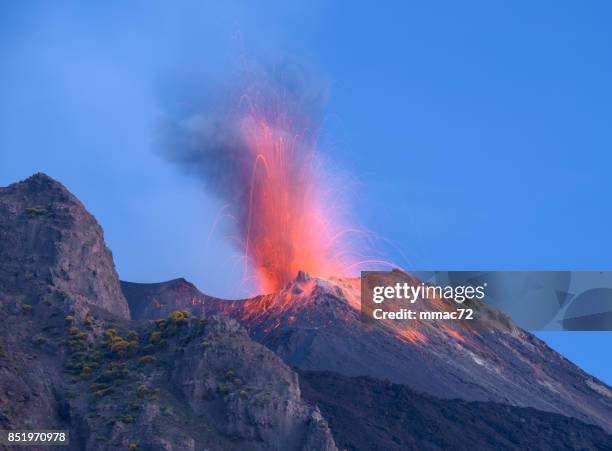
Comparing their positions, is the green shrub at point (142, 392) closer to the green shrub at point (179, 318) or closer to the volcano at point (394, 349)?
the green shrub at point (179, 318)

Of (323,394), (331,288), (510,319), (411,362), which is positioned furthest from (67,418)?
(510,319)

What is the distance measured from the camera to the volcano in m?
147

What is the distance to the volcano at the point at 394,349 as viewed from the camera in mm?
147288

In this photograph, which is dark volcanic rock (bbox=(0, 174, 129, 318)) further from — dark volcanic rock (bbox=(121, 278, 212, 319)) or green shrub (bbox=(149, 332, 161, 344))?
dark volcanic rock (bbox=(121, 278, 212, 319))

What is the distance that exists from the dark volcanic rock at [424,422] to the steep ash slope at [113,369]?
2461 centimetres

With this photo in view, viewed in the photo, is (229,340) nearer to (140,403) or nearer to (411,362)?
(140,403)

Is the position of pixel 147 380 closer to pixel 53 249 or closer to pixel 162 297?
pixel 53 249

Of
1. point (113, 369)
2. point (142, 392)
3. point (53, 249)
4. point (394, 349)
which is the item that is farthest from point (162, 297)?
point (142, 392)

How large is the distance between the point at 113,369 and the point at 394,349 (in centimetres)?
6814

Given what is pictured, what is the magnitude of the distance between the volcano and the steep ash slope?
49286mm

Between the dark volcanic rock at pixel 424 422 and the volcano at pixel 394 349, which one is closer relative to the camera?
the dark volcanic rock at pixel 424 422

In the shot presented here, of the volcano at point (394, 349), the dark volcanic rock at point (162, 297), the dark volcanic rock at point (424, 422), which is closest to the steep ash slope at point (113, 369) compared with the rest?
the dark volcanic rock at point (424, 422)

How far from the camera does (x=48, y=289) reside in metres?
92.8

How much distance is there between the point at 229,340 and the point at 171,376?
4.43m
